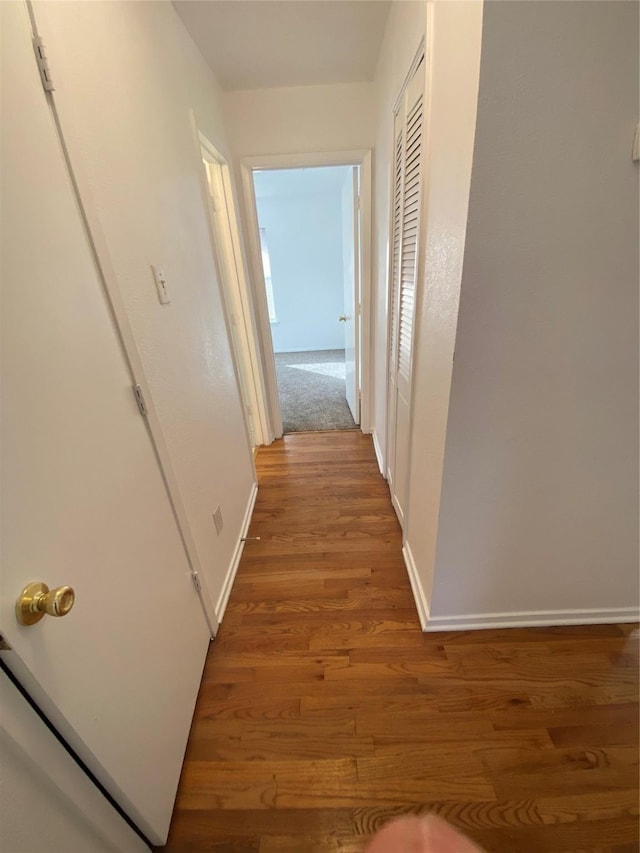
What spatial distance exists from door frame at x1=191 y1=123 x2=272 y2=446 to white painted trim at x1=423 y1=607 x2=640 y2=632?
4.90 feet

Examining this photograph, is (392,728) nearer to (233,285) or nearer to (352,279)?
(233,285)

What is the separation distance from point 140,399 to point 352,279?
7.14 ft

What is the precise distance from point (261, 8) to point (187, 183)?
0.80 metres

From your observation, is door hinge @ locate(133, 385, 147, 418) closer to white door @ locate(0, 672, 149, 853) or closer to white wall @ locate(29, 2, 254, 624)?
white wall @ locate(29, 2, 254, 624)

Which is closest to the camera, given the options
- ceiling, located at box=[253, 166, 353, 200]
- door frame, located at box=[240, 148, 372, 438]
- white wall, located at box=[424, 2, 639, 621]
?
white wall, located at box=[424, 2, 639, 621]

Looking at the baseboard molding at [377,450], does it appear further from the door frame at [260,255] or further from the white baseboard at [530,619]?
the white baseboard at [530,619]

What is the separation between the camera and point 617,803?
929 mm

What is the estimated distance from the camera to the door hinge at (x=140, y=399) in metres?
0.95

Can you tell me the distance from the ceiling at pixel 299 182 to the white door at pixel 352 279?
1817 millimetres

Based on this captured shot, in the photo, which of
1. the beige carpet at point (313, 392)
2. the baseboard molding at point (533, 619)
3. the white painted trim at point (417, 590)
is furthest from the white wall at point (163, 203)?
the beige carpet at point (313, 392)

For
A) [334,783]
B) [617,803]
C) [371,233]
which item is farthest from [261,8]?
[617,803]

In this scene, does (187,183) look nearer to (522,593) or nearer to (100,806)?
(100,806)

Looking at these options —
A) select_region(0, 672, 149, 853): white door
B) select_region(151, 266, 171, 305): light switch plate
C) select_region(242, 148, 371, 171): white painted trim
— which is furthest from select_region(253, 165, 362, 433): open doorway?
select_region(0, 672, 149, 853): white door

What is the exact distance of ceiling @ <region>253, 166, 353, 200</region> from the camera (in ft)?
13.6
